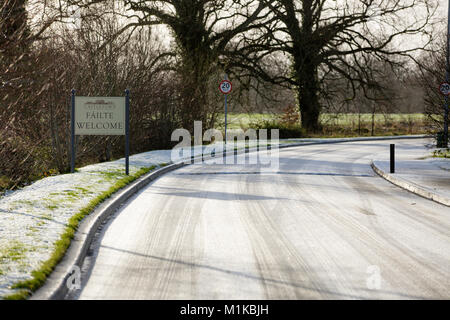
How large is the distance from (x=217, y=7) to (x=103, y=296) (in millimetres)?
27271

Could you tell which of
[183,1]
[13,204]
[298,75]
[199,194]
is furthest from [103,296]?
[298,75]

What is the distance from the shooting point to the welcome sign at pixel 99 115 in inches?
613

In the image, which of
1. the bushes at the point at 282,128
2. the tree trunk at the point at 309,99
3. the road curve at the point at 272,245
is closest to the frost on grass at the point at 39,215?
the road curve at the point at 272,245

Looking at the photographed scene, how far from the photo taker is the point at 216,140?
32.7 metres

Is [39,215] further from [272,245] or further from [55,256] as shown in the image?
[272,245]

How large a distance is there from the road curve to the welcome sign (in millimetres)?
2474

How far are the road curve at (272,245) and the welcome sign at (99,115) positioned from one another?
2.47 m

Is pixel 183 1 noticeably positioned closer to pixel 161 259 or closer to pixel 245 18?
pixel 245 18

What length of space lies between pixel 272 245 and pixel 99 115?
9031 millimetres

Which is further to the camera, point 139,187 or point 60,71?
point 60,71

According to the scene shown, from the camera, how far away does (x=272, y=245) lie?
25.8 feet

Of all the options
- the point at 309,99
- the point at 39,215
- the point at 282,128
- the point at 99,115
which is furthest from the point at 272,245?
the point at 309,99

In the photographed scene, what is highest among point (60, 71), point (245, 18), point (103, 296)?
point (245, 18)

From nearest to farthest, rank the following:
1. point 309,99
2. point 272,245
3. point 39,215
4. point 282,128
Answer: point 272,245
point 39,215
point 282,128
point 309,99
